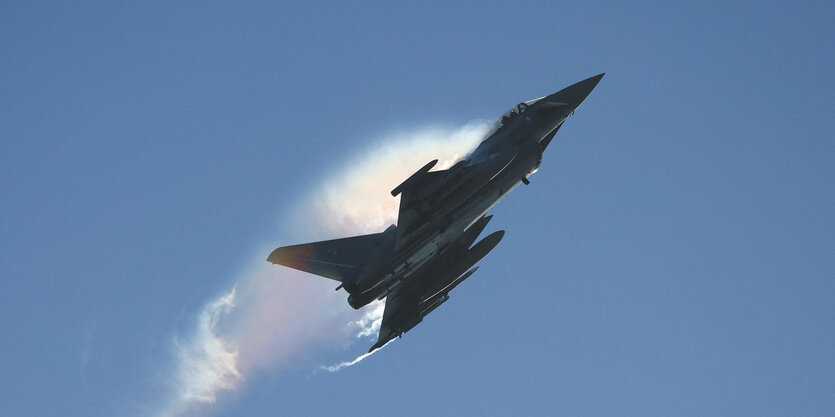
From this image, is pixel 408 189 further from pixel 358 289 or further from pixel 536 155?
pixel 536 155

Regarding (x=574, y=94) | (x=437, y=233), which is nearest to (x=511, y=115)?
(x=574, y=94)

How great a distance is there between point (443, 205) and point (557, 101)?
7537 mm

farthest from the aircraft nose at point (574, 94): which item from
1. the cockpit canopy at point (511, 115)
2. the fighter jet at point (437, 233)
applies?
the cockpit canopy at point (511, 115)

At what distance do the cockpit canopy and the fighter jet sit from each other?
0.04 metres

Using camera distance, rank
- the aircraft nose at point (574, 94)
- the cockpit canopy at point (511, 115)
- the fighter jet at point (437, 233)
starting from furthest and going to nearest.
Answer: the aircraft nose at point (574, 94), the cockpit canopy at point (511, 115), the fighter jet at point (437, 233)

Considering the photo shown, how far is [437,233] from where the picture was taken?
2623 centimetres

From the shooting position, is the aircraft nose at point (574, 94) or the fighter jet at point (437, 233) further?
the aircraft nose at point (574, 94)

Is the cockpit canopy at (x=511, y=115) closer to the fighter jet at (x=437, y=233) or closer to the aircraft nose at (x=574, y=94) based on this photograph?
the fighter jet at (x=437, y=233)

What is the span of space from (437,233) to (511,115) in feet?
20.6

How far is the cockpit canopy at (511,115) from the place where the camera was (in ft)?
96.4

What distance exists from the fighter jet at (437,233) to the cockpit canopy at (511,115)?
0.13ft

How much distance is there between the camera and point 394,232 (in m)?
26.6

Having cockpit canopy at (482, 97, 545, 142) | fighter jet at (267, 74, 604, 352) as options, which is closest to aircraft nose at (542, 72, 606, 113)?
fighter jet at (267, 74, 604, 352)

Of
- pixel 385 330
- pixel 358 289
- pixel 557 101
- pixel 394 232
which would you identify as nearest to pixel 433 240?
pixel 394 232
